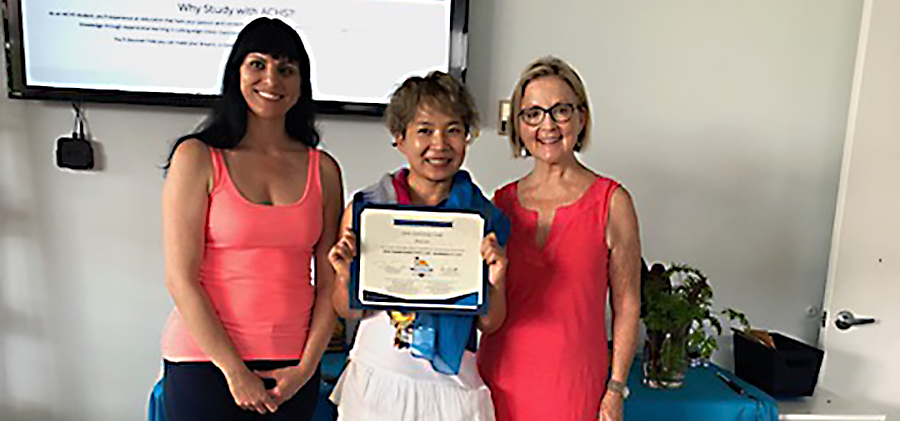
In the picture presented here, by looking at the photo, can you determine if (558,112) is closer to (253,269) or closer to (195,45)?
(253,269)

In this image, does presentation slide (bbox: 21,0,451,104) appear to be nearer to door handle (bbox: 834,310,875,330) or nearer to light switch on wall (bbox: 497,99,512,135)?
light switch on wall (bbox: 497,99,512,135)

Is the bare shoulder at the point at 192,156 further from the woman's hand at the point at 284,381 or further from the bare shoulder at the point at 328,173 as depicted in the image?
the woman's hand at the point at 284,381

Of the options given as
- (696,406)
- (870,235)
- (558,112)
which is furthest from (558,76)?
(870,235)

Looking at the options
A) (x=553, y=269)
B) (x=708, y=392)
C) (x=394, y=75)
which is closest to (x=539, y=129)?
(x=553, y=269)

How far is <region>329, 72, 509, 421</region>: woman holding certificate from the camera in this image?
1.15m

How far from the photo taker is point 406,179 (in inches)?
49.4

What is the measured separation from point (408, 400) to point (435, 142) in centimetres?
48

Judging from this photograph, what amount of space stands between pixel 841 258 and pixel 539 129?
1525 mm

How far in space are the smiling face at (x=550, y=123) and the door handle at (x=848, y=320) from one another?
4.96ft

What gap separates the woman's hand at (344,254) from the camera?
3.72 feet

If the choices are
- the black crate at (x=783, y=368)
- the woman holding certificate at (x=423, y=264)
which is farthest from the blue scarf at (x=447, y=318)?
the black crate at (x=783, y=368)

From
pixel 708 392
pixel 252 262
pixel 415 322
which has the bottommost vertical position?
pixel 708 392

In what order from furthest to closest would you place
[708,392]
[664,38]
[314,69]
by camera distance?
1. [664,38]
2. [314,69]
3. [708,392]

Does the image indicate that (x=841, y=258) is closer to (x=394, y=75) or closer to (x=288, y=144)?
(x=394, y=75)
